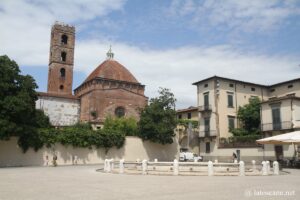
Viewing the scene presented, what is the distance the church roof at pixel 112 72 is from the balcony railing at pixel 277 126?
25.6 metres

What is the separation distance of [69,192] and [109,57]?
171 feet

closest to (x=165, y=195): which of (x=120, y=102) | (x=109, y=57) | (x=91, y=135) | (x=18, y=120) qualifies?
(x=18, y=120)

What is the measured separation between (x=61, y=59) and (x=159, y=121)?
29.4 m

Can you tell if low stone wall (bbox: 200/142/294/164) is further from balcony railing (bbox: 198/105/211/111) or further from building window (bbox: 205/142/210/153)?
balcony railing (bbox: 198/105/211/111)

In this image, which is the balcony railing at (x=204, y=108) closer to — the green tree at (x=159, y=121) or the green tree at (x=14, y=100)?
the green tree at (x=159, y=121)

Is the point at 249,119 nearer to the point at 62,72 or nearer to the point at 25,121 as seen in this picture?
the point at 25,121

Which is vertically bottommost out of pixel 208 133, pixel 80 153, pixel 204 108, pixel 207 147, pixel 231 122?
pixel 80 153

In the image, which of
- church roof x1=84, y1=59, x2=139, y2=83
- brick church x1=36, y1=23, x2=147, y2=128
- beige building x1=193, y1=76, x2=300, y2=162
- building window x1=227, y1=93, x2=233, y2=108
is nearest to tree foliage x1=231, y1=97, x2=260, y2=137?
beige building x1=193, y1=76, x2=300, y2=162

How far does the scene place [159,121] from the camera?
40.1 metres

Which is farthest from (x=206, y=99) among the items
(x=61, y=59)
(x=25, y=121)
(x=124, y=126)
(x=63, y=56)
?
(x=63, y=56)

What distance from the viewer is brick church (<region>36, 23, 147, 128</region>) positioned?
1988 inches

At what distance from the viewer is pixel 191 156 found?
3900cm

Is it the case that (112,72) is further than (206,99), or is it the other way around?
(112,72)

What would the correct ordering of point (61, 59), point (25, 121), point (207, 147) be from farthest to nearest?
point (61, 59), point (207, 147), point (25, 121)
